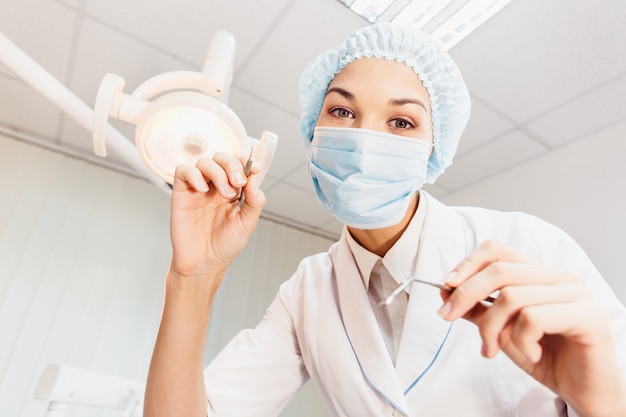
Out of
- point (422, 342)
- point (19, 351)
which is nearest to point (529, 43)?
point (422, 342)

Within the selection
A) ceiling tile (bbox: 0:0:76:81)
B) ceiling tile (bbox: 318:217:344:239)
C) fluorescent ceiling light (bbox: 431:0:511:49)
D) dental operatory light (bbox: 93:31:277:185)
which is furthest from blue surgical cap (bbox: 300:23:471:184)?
ceiling tile (bbox: 318:217:344:239)

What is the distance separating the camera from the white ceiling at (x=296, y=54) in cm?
166

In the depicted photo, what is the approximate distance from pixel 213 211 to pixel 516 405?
73cm

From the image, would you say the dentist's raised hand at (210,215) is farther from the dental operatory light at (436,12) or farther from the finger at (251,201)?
the dental operatory light at (436,12)

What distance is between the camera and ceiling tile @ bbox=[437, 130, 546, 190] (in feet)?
7.89

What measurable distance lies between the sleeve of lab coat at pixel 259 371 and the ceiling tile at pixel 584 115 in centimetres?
191

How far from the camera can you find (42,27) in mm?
1820

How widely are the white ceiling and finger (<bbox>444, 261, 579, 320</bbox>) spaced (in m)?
1.47

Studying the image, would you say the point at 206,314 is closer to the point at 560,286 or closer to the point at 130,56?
the point at 560,286

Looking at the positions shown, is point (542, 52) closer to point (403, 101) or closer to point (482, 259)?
point (403, 101)

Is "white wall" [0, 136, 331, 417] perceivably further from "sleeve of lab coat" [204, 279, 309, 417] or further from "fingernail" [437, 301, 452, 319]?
"fingernail" [437, 301, 452, 319]

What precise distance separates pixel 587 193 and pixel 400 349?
2.01 m

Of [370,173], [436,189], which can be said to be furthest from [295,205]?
[370,173]

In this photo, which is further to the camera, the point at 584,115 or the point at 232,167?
the point at 584,115
